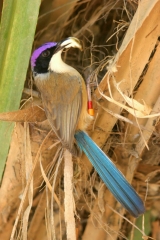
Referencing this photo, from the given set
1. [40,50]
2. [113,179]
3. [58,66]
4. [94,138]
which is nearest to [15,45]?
[40,50]

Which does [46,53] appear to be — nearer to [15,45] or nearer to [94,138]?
[15,45]

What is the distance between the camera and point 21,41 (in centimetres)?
169

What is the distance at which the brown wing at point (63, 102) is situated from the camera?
1.69m

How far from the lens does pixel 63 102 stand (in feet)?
5.87

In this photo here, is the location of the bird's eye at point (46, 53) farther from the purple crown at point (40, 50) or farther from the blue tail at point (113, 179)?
the blue tail at point (113, 179)

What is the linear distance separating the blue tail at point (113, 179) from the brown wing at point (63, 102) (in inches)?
3.6

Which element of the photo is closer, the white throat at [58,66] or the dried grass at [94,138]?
the dried grass at [94,138]

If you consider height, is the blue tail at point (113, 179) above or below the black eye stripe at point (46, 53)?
below

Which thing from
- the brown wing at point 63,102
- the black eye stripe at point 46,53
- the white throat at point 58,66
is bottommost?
the brown wing at point 63,102

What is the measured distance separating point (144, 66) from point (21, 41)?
0.53 metres

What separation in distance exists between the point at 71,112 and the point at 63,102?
71 millimetres

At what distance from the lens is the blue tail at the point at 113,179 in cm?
161

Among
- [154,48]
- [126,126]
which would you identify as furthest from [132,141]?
[154,48]

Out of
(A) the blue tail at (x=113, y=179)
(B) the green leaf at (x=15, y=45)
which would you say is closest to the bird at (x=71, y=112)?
(A) the blue tail at (x=113, y=179)
